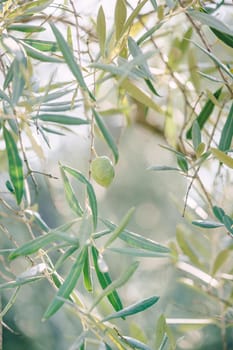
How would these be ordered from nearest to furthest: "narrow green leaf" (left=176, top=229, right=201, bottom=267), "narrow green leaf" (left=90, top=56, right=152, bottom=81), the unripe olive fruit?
"narrow green leaf" (left=90, top=56, right=152, bottom=81) → the unripe olive fruit → "narrow green leaf" (left=176, top=229, right=201, bottom=267)

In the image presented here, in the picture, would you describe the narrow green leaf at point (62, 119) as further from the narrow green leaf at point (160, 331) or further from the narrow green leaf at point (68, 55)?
the narrow green leaf at point (160, 331)

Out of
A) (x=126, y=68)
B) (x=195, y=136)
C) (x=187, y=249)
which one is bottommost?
(x=187, y=249)

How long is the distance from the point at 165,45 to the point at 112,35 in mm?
571

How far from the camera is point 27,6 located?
682mm

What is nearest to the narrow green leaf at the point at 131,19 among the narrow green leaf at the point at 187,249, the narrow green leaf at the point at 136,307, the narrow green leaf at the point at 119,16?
the narrow green leaf at the point at 119,16

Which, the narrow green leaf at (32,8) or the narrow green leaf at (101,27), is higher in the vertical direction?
the narrow green leaf at (32,8)

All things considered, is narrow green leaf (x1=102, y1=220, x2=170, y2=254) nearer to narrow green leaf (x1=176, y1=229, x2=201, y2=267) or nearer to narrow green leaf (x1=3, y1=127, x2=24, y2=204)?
narrow green leaf (x1=3, y1=127, x2=24, y2=204)

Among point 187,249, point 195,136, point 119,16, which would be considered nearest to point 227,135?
point 195,136

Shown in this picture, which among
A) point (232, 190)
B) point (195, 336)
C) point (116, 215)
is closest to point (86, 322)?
point (232, 190)

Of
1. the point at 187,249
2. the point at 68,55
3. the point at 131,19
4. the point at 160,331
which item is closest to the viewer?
the point at 68,55

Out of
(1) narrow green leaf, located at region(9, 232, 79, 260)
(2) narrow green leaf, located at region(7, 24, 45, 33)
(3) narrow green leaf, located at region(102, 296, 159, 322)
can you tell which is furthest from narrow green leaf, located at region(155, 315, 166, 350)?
(2) narrow green leaf, located at region(7, 24, 45, 33)

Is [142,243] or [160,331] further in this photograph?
[160,331]

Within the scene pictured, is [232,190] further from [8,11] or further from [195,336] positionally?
[195,336]

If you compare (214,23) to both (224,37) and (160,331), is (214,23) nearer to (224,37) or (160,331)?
(224,37)
